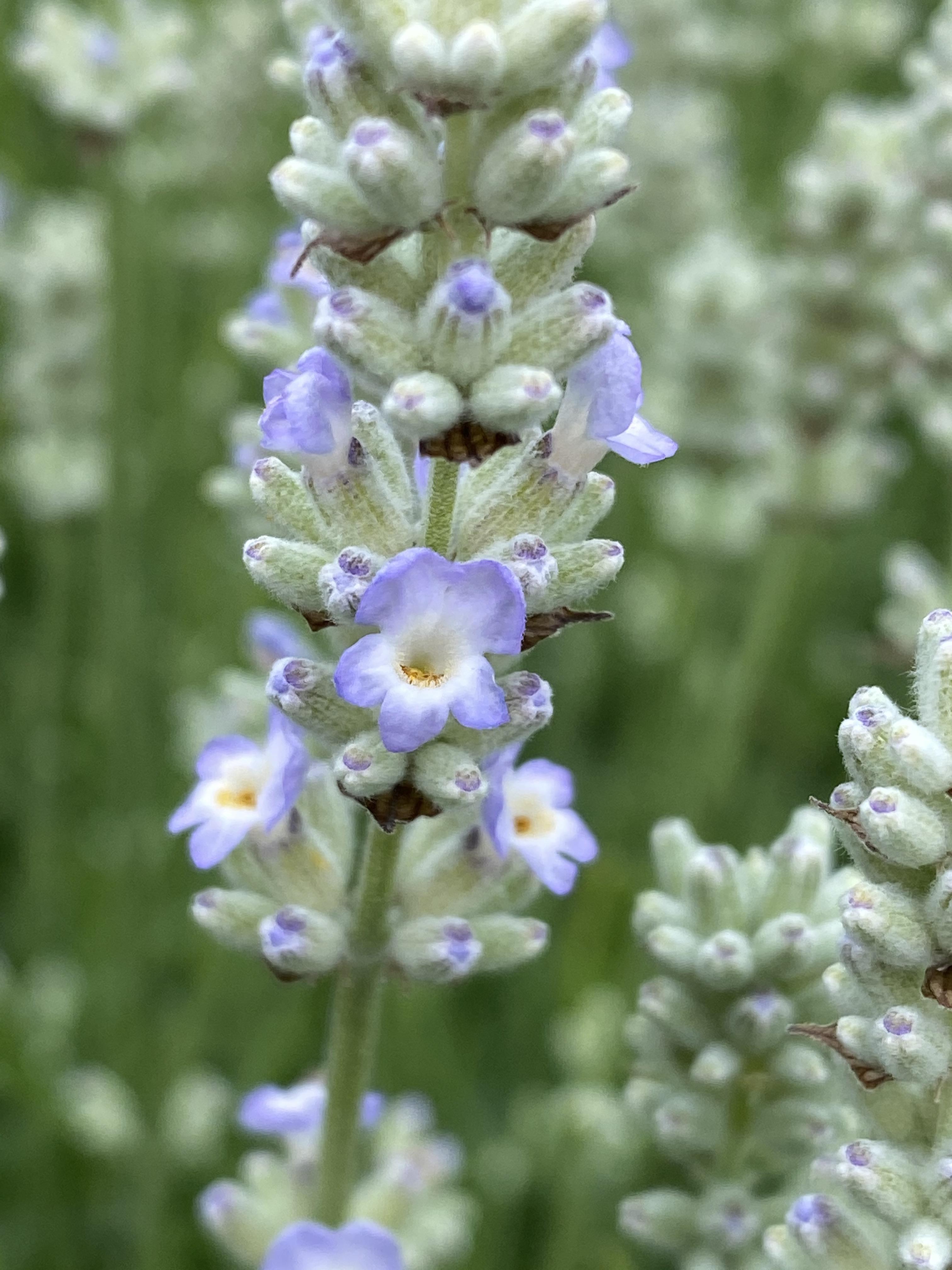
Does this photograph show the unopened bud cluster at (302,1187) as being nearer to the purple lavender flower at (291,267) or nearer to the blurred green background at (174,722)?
the blurred green background at (174,722)

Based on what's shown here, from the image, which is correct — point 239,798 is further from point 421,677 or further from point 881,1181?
point 881,1181

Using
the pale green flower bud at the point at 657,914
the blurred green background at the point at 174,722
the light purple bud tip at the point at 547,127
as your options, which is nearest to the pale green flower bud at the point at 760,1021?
the pale green flower bud at the point at 657,914

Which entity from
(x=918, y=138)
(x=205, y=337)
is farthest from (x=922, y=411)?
(x=205, y=337)

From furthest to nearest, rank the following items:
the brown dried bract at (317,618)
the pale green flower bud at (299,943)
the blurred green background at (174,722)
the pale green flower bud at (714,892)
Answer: the blurred green background at (174,722), the pale green flower bud at (714,892), the pale green flower bud at (299,943), the brown dried bract at (317,618)

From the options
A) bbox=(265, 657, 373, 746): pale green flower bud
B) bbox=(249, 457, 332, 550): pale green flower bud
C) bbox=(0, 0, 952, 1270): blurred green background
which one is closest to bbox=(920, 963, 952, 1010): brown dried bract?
bbox=(265, 657, 373, 746): pale green flower bud

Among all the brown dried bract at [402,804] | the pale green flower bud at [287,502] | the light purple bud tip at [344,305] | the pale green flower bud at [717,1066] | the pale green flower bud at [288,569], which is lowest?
the pale green flower bud at [717,1066]

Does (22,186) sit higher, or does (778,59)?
(778,59)

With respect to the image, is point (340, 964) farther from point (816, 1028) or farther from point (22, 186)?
point (22, 186)
